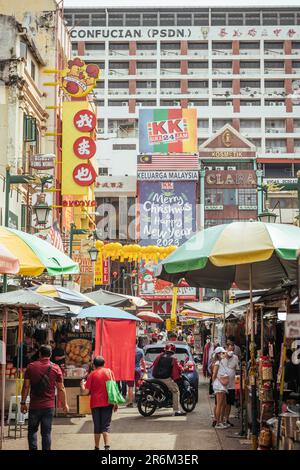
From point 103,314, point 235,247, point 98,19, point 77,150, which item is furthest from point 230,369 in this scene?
point 98,19

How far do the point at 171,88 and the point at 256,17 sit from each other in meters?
13.4

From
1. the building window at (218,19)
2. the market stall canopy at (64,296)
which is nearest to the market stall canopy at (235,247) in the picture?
the market stall canopy at (64,296)

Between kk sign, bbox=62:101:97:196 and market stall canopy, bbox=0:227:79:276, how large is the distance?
22.1 meters

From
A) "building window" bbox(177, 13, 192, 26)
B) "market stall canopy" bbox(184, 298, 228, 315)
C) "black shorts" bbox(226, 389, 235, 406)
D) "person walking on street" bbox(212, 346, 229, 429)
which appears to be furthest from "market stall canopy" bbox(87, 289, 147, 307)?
"building window" bbox(177, 13, 192, 26)

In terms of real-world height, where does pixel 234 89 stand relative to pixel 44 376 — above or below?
above

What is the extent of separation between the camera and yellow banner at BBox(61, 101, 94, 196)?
34.0m

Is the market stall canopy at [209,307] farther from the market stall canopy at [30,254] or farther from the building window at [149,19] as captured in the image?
the building window at [149,19]

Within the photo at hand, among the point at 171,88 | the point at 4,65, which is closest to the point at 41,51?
the point at 4,65

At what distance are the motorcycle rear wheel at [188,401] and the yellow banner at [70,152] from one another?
1789 centimetres

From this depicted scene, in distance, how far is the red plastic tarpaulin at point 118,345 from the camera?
16891mm

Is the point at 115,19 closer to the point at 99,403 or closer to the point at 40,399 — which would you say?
the point at 99,403

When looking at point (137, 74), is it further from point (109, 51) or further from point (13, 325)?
point (13, 325)

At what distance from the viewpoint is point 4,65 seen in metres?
31.1

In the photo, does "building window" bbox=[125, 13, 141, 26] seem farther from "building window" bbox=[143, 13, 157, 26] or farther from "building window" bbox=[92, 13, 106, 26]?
"building window" bbox=[92, 13, 106, 26]
